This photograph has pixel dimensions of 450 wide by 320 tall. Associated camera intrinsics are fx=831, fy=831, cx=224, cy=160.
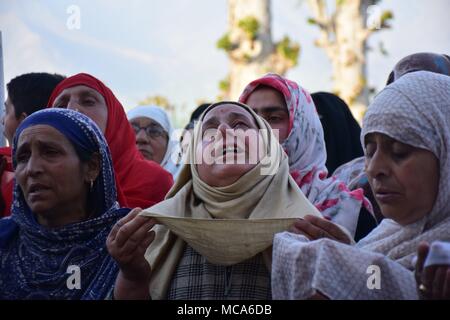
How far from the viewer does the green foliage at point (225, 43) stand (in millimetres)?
12281

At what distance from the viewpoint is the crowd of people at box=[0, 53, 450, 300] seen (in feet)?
8.58

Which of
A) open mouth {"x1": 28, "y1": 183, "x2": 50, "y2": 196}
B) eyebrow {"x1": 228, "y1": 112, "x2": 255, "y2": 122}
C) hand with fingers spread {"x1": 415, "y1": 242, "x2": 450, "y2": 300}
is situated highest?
eyebrow {"x1": 228, "y1": 112, "x2": 255, "y2": 122}

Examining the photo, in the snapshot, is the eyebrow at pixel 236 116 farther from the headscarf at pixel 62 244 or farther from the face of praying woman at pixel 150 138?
the face of praying woman at pixel 150 138

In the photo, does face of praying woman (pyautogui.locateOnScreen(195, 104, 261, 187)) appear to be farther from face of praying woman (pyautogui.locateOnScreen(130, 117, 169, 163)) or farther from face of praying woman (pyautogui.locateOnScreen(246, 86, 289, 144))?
face of praying woman (pyautogui.locateOnScreen(130, 117, 169, 163))

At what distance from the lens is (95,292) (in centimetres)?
330

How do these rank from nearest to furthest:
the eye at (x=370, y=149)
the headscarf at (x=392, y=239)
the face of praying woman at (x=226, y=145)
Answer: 1. the headscarf at (x=392, y=239)
2. the eye at (x=370, y=149)
3. the face of praying woman at (x=226, y=145)

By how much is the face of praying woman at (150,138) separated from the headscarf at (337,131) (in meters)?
1.27

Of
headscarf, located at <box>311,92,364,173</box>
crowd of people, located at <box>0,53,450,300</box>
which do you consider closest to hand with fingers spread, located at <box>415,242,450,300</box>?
crowd of people, located at <box>0,53,450,300</box>

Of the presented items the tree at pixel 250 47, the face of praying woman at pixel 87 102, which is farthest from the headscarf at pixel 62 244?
the tree at pixel 250 47

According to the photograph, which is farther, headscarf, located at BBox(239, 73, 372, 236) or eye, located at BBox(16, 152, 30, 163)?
headscarf, located at BBox(239, 73, 372, 236)

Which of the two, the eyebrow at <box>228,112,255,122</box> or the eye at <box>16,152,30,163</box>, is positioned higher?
the eyebrow at <box>228,112,255,122</box>

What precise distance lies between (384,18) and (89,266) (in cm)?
958

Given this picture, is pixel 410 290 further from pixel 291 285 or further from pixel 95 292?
pixel 95 292
